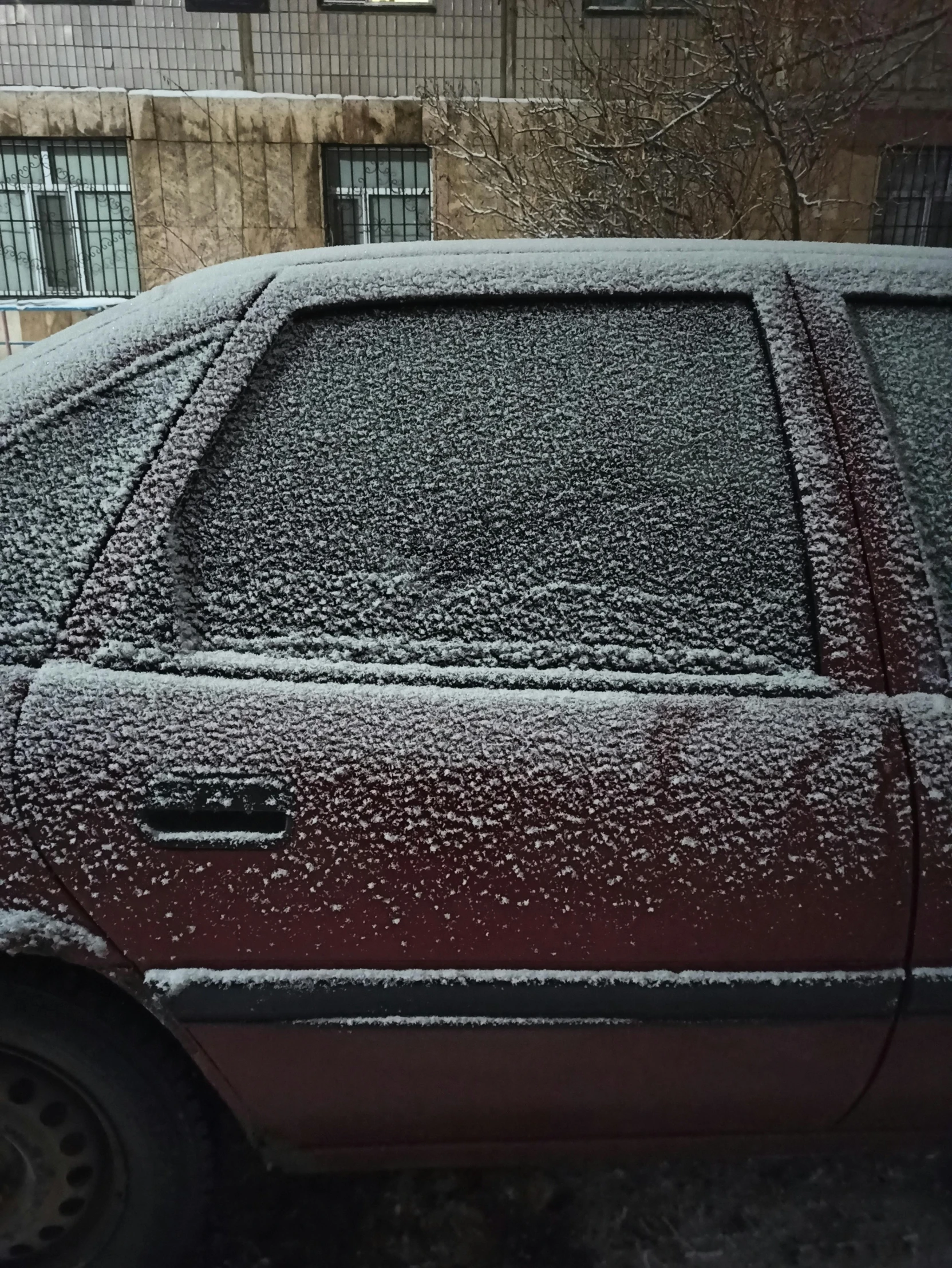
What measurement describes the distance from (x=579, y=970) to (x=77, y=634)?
91 cm

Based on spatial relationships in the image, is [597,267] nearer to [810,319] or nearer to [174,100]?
[810,319]

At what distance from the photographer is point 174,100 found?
34.7ft

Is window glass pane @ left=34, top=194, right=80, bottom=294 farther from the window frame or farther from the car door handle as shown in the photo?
the car door handle

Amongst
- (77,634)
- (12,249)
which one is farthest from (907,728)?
(12,249)

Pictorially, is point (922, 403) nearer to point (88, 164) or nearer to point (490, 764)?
point (490, 764)

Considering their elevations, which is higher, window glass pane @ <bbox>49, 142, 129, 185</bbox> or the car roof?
window glass pane @ <bbox>49, 142, 129, 185</bbox>

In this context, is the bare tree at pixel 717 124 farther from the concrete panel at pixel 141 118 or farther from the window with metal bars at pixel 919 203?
the concrete panel at pixel 141 118

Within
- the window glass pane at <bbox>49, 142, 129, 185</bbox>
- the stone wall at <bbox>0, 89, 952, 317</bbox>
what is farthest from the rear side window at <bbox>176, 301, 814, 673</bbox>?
the window glass pane at <bbox>49, 142, 129, 185</bbox>

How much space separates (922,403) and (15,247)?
12796 mm

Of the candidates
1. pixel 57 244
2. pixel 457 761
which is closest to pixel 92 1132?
pixel 457 761

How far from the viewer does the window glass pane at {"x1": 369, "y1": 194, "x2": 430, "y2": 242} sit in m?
11.2

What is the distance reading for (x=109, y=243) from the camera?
446 inches

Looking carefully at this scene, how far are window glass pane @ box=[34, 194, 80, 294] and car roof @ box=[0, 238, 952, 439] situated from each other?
37.6 feet

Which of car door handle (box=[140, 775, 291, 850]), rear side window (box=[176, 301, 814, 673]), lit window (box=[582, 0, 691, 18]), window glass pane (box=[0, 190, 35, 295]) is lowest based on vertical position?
car door handle (box=[140, 775, 291, 850])
